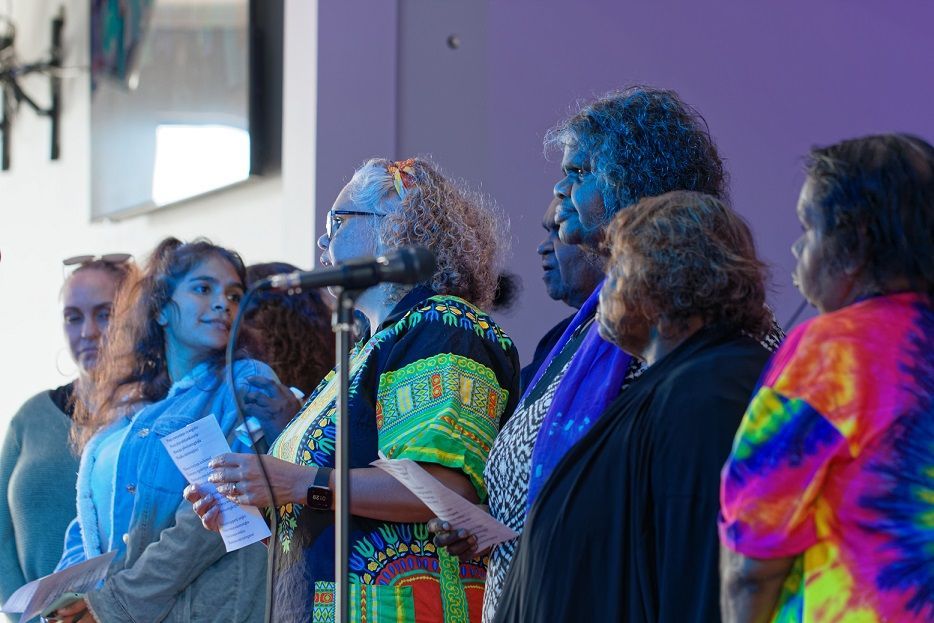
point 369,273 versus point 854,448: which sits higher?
point 369,273

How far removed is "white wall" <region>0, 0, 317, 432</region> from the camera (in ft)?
18.8

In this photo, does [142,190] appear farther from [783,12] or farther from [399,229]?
[399,229]

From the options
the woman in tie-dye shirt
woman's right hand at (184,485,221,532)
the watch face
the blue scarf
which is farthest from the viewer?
woman's right hand at (184,485,221,532)

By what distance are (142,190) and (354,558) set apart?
395cm

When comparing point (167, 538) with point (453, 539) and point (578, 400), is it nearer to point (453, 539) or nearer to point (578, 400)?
point (453, 539)

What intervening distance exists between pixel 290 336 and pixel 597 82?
164 centimetres

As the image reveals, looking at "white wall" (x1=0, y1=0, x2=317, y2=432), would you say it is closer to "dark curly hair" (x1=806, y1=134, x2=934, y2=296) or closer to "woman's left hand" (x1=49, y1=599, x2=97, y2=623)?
"woman's left hand" (x1=49, y1=599, x2=97, y2=623)

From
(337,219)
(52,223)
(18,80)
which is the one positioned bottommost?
(52,223)

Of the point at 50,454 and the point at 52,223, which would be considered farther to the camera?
the point at 52,223

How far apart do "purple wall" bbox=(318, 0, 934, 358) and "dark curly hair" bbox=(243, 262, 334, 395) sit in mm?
1025

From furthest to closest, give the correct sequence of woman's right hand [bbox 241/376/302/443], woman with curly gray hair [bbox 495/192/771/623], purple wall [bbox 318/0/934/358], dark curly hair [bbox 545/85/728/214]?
1. purple wall [bbox 318/0/934/358]
2. woman's right hand [bbox 241/376/302/443]
3. dark curly hair [bbox 545/85/728/214]
4. woman with curly gray hair [bbox 495/192/771/623]

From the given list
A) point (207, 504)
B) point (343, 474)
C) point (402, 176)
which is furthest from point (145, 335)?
point (343, 474)

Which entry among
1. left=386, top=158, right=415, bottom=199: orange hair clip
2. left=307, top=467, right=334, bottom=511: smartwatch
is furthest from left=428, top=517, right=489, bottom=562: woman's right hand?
left=386, top=158, right=415, bottom=199: orange hair clip

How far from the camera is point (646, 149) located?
2420 millimetres
